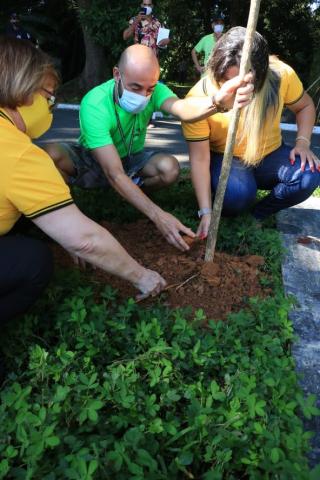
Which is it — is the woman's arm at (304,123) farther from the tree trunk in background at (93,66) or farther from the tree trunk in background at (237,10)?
the tree trunk in background at (237,10)

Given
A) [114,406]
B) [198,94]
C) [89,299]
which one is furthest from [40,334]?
[198,94]

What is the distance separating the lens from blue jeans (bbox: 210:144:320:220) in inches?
123

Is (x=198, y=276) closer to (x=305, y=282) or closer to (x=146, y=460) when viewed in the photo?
(x=305, y=282)

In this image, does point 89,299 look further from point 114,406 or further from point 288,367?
point 288,367

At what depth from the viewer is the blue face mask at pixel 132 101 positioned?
276 cm

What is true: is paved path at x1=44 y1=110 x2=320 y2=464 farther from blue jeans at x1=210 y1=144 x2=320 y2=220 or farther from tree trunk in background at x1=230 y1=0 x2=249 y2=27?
tree trunk in background at x1=230 y1=0 x2=249 y2=27

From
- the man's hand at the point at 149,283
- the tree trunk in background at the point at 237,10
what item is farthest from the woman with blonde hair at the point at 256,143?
the tree trunk in background at the point at 237,10

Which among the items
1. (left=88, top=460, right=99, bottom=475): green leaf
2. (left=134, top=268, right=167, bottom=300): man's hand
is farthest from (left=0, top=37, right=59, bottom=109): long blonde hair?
(left=88, top=460, right=99, bottom=475): green leaf

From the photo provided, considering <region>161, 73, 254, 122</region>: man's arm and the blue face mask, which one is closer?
<region>161, 73, 254, 122</region>: man's arm

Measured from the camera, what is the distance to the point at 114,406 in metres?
1.57

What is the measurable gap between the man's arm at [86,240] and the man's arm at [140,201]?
1.67ft

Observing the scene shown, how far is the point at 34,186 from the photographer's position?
1758 millimetres

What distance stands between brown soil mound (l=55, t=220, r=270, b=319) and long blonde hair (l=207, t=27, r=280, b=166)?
734 mm

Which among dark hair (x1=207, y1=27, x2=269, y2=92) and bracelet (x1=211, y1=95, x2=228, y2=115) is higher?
dark hair (x1=207, y1=27, x2=269, y2=92)
